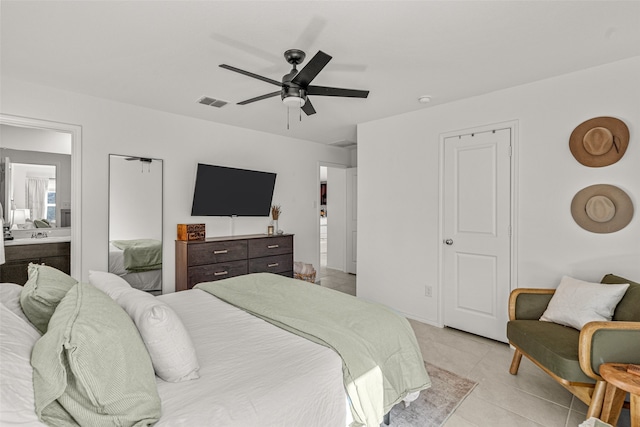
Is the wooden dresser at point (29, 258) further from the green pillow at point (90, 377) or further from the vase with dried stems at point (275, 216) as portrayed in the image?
the green pillow at point (90, 377)

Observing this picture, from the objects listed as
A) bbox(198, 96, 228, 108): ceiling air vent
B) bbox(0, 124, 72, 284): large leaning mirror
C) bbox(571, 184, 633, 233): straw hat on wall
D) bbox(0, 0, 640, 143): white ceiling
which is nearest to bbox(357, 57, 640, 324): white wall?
bbox(571, 184, 633, 233): straw hat on wall

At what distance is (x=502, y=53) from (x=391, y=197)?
6.50ft

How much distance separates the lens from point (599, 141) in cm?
258

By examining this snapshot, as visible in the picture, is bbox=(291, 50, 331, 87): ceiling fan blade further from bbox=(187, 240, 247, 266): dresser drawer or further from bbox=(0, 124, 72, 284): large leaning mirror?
bbox=(0, 124, 72, 284): large leaning mirror

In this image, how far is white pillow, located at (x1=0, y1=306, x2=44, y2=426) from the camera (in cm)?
82

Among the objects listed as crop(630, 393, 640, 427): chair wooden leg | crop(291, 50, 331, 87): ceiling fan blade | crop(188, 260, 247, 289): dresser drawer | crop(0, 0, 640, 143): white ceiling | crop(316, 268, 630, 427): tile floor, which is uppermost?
crop(0, 0, 640, 143): white ceiling

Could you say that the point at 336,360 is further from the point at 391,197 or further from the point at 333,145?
the point at 333,145

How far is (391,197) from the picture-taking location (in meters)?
4.05

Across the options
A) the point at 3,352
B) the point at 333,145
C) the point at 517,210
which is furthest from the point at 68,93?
the point at 517,210

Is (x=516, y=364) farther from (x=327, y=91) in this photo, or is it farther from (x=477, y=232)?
(x=327, y=91)

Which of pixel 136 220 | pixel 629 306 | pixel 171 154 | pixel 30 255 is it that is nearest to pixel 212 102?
pixel 171 154

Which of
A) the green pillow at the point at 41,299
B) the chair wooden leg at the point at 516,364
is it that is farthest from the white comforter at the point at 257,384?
the chair wooden leg at the point at 516,364

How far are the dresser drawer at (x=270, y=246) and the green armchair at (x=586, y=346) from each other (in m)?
3.03

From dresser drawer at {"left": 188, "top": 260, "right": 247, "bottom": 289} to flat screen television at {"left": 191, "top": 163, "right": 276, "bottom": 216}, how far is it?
0.74 meters
